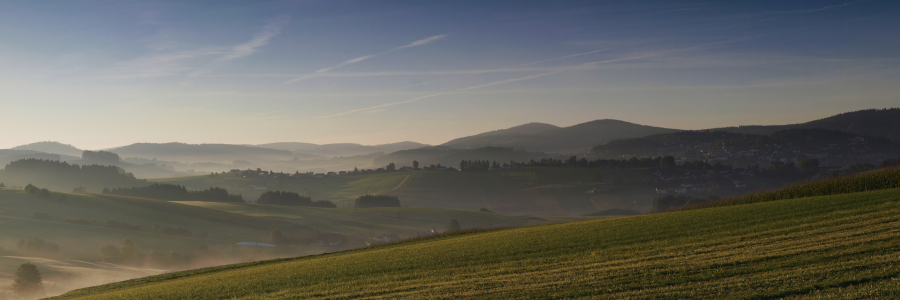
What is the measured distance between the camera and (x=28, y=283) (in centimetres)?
7106

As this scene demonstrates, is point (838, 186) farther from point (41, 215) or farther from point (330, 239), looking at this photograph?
point (41, 215)

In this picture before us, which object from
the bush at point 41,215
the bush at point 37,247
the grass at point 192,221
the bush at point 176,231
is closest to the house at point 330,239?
the grass at point 192,221

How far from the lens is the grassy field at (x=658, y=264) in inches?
439

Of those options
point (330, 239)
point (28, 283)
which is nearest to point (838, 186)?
point (28, 283)

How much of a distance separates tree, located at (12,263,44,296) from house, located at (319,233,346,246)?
79.8 m

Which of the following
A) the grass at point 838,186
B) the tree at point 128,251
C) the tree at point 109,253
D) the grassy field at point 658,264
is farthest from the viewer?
the tree at point 128,251

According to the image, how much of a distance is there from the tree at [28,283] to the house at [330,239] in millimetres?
79845

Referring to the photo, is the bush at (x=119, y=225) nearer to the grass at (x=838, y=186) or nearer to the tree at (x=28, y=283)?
the tree at (x=28, y=283)

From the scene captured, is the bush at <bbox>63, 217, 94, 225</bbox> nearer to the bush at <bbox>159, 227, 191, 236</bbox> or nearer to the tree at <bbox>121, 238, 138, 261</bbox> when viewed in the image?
the bush at <bbox>159, 227, 191, 236</bbox>

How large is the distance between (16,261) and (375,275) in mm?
118017

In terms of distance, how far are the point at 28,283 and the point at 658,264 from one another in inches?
3491

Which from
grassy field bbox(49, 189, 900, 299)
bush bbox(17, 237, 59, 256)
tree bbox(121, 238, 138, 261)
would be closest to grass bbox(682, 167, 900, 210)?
grassy field bbox(49, 189, 900, 299)

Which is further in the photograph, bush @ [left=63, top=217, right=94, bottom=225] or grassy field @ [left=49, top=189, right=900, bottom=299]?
bush @ [left=63, top=217, right=94, bottom=225]

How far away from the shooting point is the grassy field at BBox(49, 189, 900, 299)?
11141 mm
